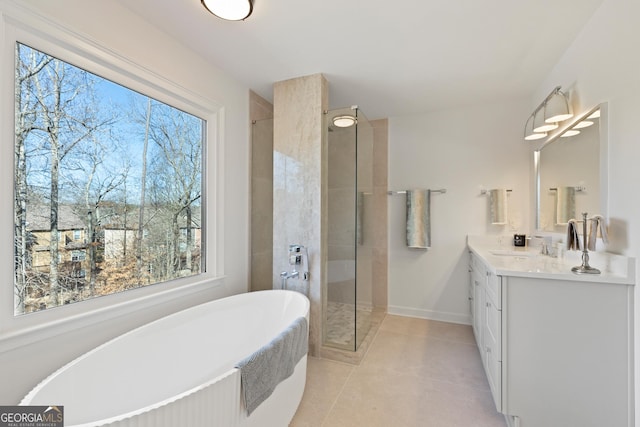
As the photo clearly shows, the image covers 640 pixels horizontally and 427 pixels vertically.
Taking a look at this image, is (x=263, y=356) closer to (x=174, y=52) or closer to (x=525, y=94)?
(x=174, y=52)

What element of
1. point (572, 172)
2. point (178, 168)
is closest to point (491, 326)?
point (572, 172)

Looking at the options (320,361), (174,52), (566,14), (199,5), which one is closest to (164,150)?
(174,52)

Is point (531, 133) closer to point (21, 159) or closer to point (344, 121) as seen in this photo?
point (344, 121)

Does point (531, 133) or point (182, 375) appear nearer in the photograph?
point (182, 375)

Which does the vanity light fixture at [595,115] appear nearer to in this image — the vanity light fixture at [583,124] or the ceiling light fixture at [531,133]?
the vanity light fixture at [583,124]

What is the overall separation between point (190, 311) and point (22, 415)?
860 mm

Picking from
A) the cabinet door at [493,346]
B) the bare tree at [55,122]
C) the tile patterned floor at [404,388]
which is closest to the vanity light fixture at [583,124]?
the cabinet door at [493,346]

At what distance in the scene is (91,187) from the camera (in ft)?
5.12

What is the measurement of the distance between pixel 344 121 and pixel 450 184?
1.61 meters

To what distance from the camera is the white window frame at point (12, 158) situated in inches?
47.1

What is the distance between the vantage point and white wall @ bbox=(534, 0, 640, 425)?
1336 mm

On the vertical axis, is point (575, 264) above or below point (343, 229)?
below

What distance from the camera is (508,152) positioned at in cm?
296

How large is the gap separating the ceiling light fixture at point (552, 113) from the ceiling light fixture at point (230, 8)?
2.24m
